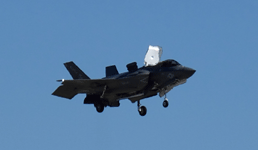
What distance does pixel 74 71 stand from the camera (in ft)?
206

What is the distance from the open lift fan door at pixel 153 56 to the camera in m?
59.4

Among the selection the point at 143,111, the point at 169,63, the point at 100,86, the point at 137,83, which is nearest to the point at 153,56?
the point at 169,63

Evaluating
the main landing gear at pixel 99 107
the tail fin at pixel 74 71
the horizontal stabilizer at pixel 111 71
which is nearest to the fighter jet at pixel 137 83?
the horizontal stabilizer at pixel 111 71

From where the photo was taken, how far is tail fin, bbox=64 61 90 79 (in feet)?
205

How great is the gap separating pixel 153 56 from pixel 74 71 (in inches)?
346

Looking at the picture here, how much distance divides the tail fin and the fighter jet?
2411mm

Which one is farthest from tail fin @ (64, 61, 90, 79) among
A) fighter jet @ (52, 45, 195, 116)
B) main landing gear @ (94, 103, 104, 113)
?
main landing gear @ (94, 103, 104, 113)

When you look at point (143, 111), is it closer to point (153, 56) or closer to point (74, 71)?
point (153, 56)

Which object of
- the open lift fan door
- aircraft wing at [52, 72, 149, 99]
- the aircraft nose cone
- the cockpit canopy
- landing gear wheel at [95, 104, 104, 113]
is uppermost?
the open lift fan door

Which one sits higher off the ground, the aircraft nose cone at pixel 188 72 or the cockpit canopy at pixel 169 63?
the cockpit canopy at pixel 169 63

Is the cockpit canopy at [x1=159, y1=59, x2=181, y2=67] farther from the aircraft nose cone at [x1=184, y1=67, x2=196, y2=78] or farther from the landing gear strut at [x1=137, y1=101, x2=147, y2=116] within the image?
the landing gear strut at [x1=137, y1=101, x2=147, y2=116]

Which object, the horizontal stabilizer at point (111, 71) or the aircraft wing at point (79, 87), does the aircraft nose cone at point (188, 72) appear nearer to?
the aircraft wing at point (79, 87)

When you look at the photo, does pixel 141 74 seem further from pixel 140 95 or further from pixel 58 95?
pixel 58 95

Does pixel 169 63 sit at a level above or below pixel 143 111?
above
